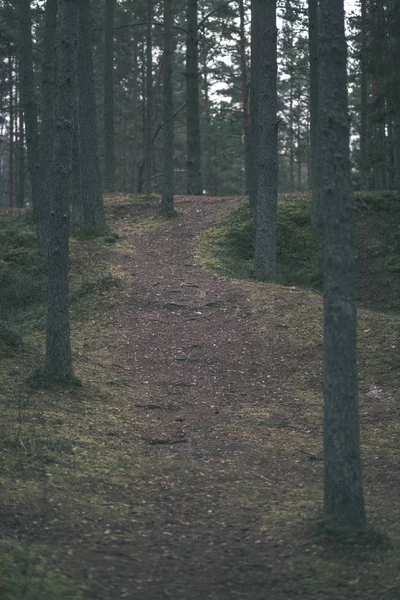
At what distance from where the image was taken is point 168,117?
22172 mm

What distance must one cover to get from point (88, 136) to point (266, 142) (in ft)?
19.2

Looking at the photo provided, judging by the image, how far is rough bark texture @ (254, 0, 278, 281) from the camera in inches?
651

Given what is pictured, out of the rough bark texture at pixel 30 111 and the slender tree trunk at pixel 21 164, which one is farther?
the slender tree trunk at pixel 21 164

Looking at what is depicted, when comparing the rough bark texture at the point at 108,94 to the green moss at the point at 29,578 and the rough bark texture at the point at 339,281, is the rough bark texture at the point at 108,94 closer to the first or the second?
the rough bark texture at the point at 339,281

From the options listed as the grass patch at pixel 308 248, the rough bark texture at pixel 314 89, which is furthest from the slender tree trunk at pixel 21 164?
the rough bark texture at pixel 314 89

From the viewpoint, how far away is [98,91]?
42.5 metres

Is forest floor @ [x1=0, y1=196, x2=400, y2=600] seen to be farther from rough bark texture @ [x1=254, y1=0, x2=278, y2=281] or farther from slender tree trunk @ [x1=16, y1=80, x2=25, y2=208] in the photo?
slender tree trunk @ [x1=16, y1=80, x2=25, y2=208]

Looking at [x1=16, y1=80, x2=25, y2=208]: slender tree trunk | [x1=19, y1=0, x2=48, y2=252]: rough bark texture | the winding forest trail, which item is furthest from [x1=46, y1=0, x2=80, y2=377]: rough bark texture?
[x1=16, y1=80, x2=25, y2=208]: slender tree trunk

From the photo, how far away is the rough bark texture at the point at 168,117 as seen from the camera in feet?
72.7

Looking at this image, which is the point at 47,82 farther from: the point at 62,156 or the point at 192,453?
the point at 192,453

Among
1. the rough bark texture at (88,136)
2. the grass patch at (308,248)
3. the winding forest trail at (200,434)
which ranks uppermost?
the rough bark texture at (88,136)

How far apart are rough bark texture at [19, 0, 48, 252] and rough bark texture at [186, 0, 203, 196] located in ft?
31.9

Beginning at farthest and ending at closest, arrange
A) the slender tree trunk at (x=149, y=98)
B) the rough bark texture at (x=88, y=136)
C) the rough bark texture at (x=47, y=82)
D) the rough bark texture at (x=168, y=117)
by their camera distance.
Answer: the slender tree trunk at (x=149, y=98) < the rough bark texture at (x=168, y=117) < the rough bark texture at (x=88, y=136) < the rough bark texture at (x=47, y=82)

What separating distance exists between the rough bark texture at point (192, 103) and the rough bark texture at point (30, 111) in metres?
9.72
